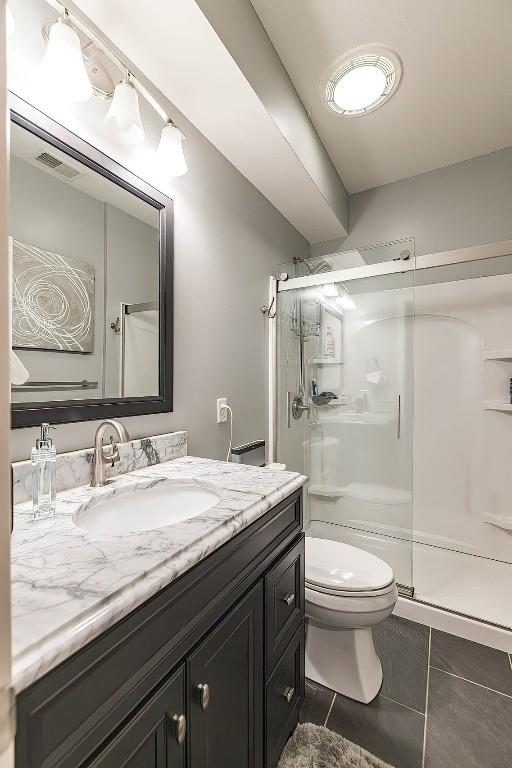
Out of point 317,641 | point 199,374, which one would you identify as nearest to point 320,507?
point 317,641

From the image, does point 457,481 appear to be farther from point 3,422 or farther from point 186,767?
point 3,422

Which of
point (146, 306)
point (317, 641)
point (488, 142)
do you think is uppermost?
point (488, 142)

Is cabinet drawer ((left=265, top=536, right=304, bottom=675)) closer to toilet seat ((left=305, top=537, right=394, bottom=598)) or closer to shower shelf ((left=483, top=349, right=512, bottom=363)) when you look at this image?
toilet seat ((left=305, top=537, right=394, bottom=598))

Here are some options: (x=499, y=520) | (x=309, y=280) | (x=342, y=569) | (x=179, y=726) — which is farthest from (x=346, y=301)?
(x=179, y=726)

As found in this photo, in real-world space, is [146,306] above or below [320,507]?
above

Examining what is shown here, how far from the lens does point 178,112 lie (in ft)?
4.96

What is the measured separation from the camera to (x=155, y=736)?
620 mm

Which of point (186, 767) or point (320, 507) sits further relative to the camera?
point (320, 507)

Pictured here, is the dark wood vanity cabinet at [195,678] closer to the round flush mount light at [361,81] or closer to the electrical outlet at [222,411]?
the electrical outlet at [222,411]

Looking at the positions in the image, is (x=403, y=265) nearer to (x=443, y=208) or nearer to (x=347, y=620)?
(x=443, y=208)

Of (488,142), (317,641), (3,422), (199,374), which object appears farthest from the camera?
(488,142)

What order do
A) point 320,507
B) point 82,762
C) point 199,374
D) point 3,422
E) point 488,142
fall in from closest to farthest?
point 3,422, point 82,762, point 199,374, point 488,142, point 320,507

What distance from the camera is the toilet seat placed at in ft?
4.52

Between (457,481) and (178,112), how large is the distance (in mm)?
2565
